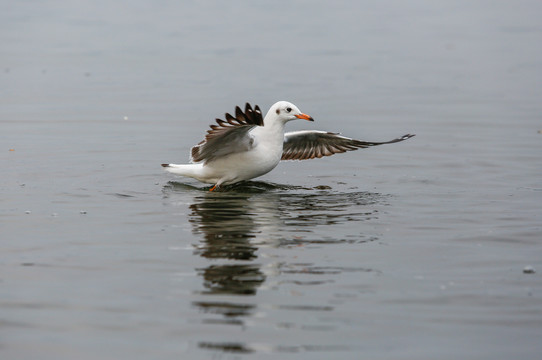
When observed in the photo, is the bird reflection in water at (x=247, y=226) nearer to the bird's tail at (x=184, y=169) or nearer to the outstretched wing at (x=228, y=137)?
the bird's tail at (x=184, y=169)

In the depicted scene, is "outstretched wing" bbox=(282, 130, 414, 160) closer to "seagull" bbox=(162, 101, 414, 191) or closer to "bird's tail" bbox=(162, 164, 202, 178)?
"seagull" bbox=(162, 101, 414, 191)

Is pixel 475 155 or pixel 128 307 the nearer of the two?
pixel 128 307

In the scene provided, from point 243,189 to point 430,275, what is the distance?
475cm

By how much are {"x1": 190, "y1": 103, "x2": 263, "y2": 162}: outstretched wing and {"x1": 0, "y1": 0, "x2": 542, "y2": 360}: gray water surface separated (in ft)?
1.75

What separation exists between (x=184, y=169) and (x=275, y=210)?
1915 mm

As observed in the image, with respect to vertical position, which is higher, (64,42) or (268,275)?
(64,42)

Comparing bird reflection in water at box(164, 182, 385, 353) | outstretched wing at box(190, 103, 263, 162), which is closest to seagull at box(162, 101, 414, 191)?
outstretched wing at box(190, 103, 263, 162)

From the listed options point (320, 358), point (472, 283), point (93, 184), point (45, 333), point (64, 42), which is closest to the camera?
point (320, 358)

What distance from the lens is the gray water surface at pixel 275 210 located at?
5984 millimetres

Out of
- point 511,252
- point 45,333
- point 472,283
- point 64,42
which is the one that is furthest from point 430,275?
point 64,42

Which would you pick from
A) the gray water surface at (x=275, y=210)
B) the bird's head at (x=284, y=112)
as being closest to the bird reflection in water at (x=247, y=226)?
the gray water surface at (x=275, y=210)

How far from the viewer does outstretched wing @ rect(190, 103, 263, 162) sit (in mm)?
9633

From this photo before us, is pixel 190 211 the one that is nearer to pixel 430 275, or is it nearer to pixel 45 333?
pixel 430 275

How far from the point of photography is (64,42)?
25.4 meters
